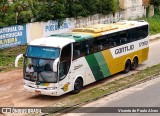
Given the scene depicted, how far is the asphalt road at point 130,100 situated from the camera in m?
16.0

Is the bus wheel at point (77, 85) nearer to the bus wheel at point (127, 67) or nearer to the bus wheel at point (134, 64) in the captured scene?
the bus wheel at point (127, 67)

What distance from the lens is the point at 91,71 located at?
19703 millimetres

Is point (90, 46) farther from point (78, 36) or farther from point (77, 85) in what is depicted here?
point (77, 85)

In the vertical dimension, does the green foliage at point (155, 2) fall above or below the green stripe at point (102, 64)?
above

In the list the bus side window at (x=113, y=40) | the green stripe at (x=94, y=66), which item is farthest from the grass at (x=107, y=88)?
the bus side window at (x=113, y=40)

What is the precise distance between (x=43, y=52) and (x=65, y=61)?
100 cm

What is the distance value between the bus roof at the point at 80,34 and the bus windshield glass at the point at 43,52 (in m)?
0.18

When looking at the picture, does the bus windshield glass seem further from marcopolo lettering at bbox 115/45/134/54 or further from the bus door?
marcopolo lettering at bbox 115/45/134/54

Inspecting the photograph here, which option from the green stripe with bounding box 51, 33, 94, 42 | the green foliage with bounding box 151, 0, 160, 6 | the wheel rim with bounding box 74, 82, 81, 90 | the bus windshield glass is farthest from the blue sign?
the green foliage with bounding box 151, 0, 160, 6

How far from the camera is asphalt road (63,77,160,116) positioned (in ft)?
52.5

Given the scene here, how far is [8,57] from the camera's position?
25.5 meters

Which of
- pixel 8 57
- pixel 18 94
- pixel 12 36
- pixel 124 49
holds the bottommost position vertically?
pixel 18 94

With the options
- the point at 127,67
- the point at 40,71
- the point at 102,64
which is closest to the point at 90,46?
the point at 102,64

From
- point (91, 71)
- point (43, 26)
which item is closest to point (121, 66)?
point (91, 71)
